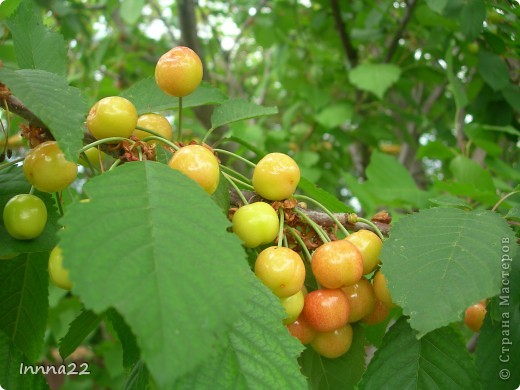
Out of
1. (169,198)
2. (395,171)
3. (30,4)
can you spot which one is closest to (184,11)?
(395,171)

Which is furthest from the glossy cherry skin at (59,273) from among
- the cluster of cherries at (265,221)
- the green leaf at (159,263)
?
the green leaf at (159,263)

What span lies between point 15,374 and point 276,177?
840 millimetres

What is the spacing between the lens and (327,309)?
3.86 ft

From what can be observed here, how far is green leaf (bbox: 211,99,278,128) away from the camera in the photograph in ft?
4.90

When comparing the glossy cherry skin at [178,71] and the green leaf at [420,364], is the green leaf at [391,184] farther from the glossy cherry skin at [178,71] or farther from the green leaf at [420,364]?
the glossy cherry skin at [178,71]

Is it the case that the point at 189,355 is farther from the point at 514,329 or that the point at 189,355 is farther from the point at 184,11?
the point at 184,11

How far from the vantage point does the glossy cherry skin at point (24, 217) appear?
1.10 metres

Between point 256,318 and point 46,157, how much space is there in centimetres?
56

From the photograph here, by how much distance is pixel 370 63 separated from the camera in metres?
3.58

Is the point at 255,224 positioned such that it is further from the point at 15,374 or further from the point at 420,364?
the point at 15,374

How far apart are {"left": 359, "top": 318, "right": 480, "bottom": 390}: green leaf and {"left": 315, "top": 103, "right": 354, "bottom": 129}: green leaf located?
8.07 feet

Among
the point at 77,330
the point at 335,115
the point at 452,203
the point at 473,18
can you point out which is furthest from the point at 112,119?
the point at 335,115

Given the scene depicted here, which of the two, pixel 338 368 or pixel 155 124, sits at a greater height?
pixel 155 124

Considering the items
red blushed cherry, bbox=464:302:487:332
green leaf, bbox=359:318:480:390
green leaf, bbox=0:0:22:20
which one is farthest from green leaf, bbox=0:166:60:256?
red blushed cherry, bbox=464:302:487:332
